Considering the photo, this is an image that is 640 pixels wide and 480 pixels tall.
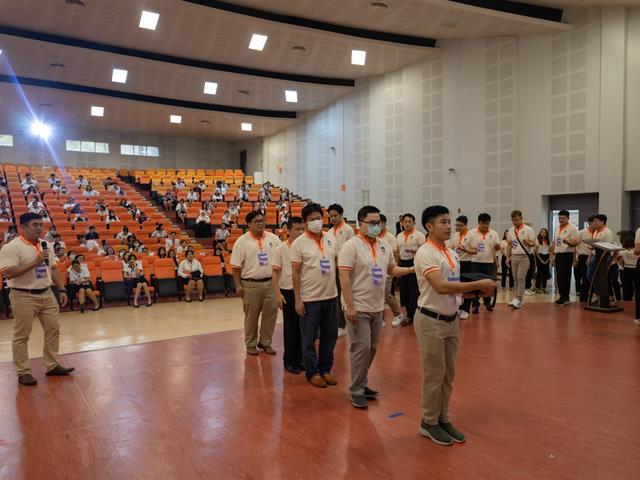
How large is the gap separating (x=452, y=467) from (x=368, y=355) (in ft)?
3.46

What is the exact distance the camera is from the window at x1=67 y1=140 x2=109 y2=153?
21344mm

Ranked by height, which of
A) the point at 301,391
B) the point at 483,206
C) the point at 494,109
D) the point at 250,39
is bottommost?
the point at 301,391

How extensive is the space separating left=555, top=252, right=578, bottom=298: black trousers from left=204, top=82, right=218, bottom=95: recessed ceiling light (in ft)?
40.5

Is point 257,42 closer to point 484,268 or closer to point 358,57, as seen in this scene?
point 358,57

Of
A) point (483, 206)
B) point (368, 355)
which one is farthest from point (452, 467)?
point (483, 206)

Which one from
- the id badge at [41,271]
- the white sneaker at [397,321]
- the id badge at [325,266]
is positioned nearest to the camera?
the id badge at [325,266]

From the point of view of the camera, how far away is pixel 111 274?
8703 millimetres

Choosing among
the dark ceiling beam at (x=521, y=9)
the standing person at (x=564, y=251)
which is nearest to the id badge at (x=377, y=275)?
the standing person at (x=564, y=251)

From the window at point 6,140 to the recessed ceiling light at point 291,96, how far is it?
1227cm

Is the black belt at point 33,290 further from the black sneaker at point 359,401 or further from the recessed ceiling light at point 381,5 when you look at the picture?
the recessed ceiling light at point 381,5

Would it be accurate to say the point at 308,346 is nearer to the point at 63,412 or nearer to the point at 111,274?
the point at 63,412

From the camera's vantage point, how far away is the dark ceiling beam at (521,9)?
10766mm

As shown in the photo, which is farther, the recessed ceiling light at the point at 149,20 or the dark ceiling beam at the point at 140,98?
the dark ceiling beam at the point at 140,98

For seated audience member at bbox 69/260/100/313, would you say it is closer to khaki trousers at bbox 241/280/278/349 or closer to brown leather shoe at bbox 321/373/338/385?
khaki trousers at bbox 241/280/278/349
